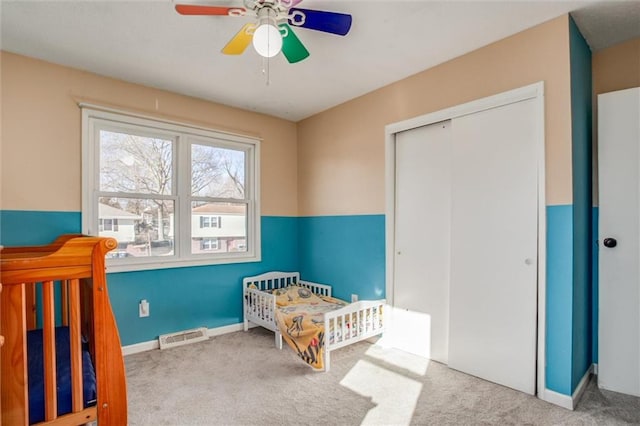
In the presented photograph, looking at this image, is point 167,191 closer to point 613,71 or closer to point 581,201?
point 581,201

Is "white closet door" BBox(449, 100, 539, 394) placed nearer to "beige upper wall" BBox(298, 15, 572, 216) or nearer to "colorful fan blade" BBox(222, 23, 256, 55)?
"beige upper wall" BBox(298, 15, 572, 216)

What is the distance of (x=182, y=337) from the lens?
10.3ft

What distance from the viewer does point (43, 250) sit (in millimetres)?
2111

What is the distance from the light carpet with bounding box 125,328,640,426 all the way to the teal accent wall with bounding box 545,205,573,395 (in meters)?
0.18

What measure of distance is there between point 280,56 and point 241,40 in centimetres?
69

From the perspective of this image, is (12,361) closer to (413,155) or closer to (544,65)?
(413,155)

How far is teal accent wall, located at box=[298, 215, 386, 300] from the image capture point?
10.5 feet

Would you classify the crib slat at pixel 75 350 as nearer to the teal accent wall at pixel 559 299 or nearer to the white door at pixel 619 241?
the teal accent wall at pixel 559 299

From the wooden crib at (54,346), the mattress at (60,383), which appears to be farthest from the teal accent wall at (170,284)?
the wooden crib at (54,346)

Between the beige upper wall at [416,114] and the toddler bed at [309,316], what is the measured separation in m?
0.91

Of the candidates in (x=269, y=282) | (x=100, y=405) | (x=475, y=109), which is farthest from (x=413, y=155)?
(x=100, y=405)

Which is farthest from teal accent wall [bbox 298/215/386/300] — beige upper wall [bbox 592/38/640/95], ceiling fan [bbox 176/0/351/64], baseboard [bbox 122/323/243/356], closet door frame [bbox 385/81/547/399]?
beige upper wall [bbox 592/38/640/95]

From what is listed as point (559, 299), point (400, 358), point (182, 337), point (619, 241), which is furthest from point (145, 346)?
point (619, 241)

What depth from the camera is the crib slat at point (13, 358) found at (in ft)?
3.82
